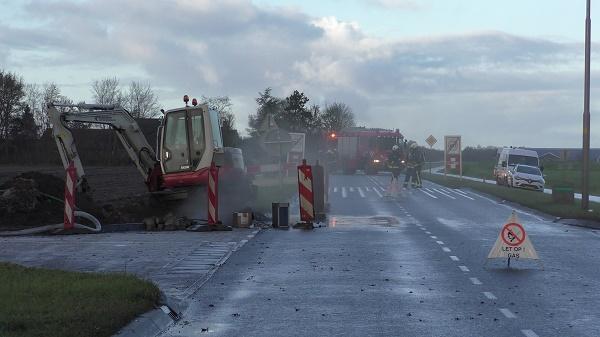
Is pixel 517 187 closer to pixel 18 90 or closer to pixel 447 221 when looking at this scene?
pixel 447 221

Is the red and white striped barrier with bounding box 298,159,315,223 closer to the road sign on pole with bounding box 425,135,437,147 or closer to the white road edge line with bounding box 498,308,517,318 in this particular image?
the white road edge line with bounding box 498,308,517,318

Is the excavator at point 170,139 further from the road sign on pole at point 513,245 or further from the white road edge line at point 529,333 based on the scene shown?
the white road edge line at point 529,333

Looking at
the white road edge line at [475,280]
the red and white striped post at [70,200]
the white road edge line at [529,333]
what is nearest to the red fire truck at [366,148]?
the red and white striped post at [70,200]

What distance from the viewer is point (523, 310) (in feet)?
33.4

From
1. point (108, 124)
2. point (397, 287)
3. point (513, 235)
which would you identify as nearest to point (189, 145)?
point (108, 124)

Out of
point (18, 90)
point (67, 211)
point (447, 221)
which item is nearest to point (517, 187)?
point (447, 221)

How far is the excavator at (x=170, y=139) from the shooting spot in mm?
23109

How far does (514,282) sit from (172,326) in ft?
18.1

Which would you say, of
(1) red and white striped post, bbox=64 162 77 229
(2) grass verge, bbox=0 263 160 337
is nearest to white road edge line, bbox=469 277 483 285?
(2) grass verge, bbox=0 263 160 337

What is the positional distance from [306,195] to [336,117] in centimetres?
11324

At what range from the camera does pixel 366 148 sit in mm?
69438

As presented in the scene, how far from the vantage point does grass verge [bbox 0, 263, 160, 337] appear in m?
7.81

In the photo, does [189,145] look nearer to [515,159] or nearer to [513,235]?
[513,235]

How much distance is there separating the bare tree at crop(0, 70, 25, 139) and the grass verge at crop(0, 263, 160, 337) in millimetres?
79813
